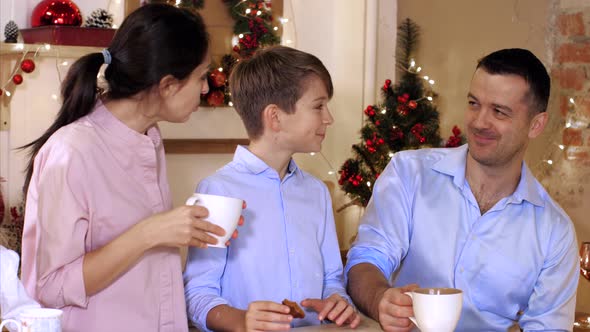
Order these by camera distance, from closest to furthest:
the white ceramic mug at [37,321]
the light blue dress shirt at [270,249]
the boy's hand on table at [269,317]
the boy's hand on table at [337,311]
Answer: the white ceramic mug at [37,321] → the boy's hand on table at [269,317] → the boy's hand on table at [337,311] → the light blue dress shirt at [270,249]

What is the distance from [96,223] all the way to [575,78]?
2821mm

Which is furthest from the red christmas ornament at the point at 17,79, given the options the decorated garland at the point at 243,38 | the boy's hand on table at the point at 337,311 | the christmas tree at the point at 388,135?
the boy's hand on table at the point at 337,311

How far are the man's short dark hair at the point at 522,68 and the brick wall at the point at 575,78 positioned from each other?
172 centimetres

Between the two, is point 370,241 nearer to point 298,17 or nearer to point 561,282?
point 561,282

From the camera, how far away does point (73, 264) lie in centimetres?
Answer: 141

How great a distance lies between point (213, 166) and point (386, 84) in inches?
37.6

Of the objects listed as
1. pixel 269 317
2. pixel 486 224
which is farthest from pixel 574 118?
pixel 269 317

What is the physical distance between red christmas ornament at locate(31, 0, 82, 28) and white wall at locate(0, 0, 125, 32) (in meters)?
0.09

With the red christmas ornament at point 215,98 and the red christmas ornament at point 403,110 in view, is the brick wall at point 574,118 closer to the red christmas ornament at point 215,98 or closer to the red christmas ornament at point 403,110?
the red christmas ornament at point 403,110

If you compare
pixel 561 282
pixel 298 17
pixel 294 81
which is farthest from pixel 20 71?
pixel 561 282

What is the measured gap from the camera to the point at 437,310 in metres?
1.37

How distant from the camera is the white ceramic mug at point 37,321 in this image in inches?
41.4

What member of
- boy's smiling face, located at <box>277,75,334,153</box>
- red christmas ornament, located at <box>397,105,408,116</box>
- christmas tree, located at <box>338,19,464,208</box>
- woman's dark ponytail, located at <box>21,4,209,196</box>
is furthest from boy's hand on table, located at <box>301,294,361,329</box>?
red christmas ornament, located at <box>397,105,408,116</box>

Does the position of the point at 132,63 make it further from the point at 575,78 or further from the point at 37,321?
the point at 575,78
